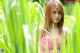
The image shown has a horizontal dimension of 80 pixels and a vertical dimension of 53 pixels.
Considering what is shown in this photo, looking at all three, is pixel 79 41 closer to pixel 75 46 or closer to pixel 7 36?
pixel 75 46

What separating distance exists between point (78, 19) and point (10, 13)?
122 millimetres

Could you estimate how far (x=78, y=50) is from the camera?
0.46m

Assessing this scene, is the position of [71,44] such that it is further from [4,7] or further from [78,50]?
[4,7]

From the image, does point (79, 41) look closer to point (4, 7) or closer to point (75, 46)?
point (75, 46)

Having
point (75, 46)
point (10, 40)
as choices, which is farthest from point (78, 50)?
point (10, 40)

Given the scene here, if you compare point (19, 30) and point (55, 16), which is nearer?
point (19, 30)

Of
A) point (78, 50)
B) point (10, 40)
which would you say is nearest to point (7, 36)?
point (10, 40)

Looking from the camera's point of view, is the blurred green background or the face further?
the face

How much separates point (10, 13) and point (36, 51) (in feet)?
0.26

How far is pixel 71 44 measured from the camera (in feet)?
1.63

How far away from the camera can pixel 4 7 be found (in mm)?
458

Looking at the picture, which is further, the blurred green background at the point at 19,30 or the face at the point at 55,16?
Answer: the face at the point at 55,16

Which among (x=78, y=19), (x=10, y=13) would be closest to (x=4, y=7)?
(x=10, y=13)

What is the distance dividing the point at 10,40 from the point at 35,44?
47 mm
